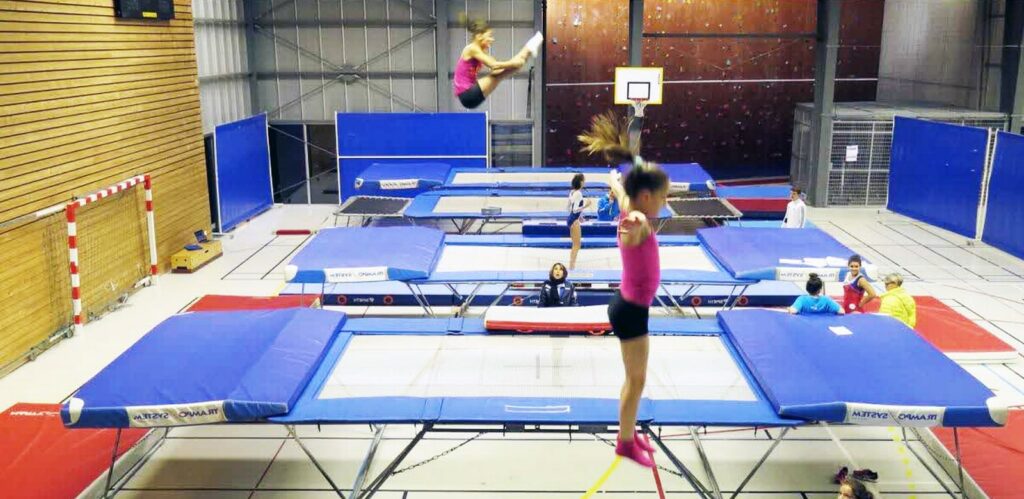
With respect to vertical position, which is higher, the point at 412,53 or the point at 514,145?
the point at 412,53

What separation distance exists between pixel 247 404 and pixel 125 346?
4.49 meters

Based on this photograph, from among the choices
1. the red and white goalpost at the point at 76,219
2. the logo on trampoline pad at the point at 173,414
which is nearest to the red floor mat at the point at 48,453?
the logo on trampoline pad at the point at 173,414

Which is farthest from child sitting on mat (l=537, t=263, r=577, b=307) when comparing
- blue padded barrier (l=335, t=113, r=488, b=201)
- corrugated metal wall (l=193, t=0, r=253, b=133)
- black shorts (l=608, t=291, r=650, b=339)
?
corrugated metal wall (l=193, t=0, r=253, b=133)

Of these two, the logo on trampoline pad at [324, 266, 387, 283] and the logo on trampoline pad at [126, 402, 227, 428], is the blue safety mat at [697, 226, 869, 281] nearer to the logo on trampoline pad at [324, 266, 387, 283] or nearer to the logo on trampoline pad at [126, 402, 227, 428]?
the logo on trampoline pad at [324, 266, 387, 283]

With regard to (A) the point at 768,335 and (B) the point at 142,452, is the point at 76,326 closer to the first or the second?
(B) the point at 142,452

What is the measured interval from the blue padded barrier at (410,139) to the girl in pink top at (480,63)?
35.1ft

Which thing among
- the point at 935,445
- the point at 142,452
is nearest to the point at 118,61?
the point at 142,452

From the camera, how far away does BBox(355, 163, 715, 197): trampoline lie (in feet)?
47.2

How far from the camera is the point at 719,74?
65.0ft

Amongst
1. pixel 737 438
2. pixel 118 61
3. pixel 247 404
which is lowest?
pixel 737 438

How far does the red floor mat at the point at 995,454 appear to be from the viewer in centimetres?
619

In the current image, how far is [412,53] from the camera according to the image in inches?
667

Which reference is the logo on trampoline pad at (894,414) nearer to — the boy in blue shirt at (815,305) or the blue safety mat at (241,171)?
the boy in blue shirt at (815,305)

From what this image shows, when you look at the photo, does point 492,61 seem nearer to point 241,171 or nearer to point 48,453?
point 48,453
